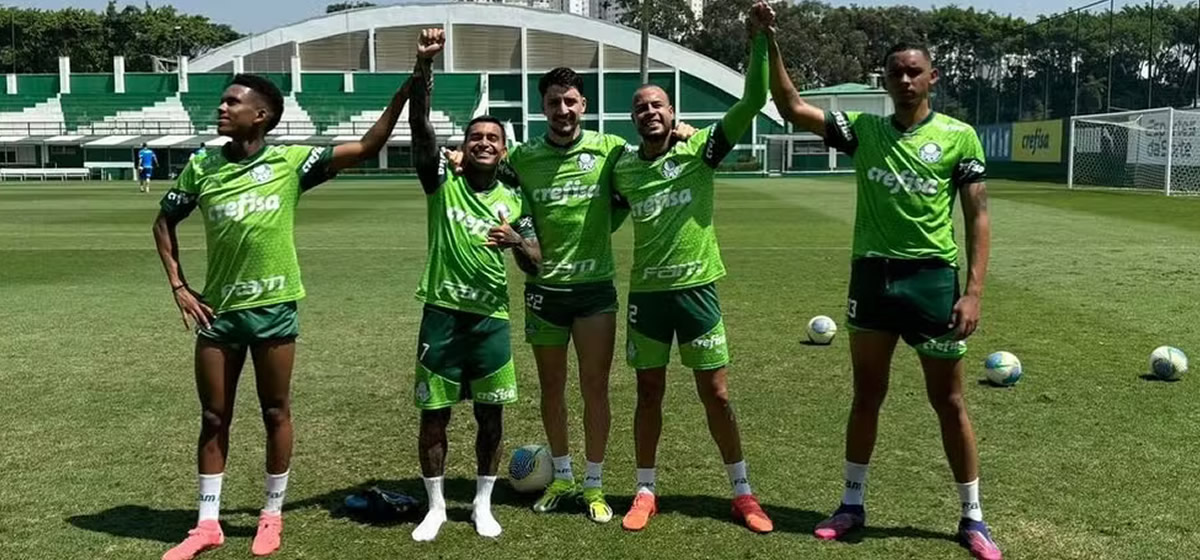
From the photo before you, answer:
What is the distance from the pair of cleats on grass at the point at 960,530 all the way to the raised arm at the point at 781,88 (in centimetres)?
189

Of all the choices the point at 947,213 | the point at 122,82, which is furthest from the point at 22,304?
the point at 122,82

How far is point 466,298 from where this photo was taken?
17.3ft

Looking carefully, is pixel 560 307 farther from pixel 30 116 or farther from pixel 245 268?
pixel 30 116

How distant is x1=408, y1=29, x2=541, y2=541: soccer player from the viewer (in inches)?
207

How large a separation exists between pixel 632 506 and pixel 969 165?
239cm

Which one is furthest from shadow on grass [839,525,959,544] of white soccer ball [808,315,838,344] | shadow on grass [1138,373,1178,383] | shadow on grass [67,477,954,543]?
white soccer ball [808,315,838,344]

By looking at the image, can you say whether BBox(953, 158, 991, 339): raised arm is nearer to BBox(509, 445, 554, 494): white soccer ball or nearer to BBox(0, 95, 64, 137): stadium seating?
BBox(509, 445, 554, 494): white soccer ball

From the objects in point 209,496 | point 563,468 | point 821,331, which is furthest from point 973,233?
point 821,331

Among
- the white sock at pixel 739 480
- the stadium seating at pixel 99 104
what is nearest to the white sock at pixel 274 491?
the white sock at pixel 739 480

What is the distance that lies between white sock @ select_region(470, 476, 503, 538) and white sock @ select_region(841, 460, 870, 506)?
1.76 m

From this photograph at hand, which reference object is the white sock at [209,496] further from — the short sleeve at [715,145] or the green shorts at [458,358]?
the short sleeve at [715,145]

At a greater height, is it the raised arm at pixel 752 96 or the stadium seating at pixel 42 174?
the raised arm at pixel 752 96

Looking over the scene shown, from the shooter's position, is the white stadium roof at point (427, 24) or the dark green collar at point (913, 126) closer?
the dark green collar at point (913, 126)

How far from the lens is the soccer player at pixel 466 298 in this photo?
5.27 m
